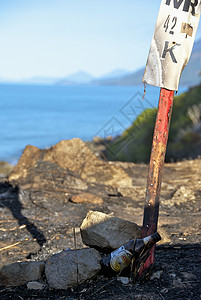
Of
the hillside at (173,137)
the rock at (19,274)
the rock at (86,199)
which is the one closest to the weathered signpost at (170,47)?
the rock at (19,274)

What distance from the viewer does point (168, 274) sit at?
12.3 ft

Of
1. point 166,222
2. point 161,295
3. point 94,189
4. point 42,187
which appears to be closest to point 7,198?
point 42,187

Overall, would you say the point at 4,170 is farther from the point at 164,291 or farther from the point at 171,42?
the point at 171,42

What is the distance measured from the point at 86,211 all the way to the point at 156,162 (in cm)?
311

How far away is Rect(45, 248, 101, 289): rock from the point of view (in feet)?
12.1

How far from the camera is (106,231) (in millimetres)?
4168

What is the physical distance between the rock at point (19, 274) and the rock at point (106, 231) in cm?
66

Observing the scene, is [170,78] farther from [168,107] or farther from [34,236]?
[34,236]

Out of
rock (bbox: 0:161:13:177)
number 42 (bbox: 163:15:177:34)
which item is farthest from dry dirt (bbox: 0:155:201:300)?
rock (bbox: 0:161:13:177)

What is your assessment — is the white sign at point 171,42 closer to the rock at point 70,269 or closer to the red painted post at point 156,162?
the red painted post at point 156,162

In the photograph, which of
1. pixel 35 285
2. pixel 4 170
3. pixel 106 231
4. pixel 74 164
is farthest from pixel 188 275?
pixel 4 170

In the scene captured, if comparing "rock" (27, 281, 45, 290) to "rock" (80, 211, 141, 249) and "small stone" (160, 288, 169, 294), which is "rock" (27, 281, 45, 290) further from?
"small stone" (160, 288, 169, 294)

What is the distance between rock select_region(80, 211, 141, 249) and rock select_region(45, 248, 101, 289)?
1.03 ft

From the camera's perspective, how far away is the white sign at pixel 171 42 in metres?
3.22
